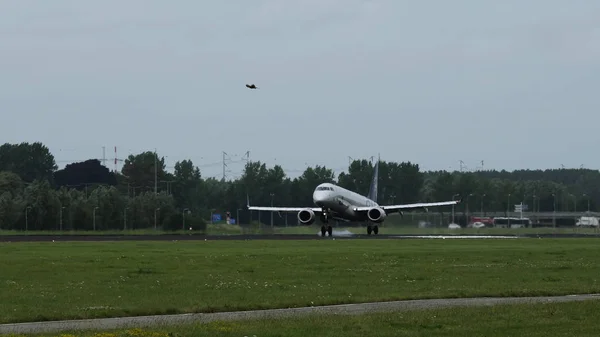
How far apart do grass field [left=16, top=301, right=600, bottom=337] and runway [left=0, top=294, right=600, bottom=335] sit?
1199 mm

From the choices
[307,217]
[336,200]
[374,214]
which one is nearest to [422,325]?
[336,200]

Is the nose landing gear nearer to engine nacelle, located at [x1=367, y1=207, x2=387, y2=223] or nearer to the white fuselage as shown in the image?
the white fuselage

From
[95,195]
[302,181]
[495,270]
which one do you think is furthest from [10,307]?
[302,181]

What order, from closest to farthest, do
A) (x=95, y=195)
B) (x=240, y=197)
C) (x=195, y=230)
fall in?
1. (x=195, y=230)
2. (x=95, y=195)
3. (x=240, y=197)

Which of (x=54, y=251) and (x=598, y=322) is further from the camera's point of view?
(x=54, y=251)

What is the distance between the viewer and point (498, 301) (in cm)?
3034

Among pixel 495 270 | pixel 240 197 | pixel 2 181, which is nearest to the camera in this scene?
pixel 495 270

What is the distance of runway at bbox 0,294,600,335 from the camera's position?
77.3 feet

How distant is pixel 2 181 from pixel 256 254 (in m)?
119

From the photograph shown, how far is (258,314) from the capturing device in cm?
2673

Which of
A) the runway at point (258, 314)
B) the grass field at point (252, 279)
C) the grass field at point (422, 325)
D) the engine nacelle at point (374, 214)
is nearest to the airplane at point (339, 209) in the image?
the engine nacelle at point (374, 214)

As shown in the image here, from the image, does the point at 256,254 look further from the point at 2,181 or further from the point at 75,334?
the point at 2,181

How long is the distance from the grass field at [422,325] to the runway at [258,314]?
120 cm

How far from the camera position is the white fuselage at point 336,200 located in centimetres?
9994
